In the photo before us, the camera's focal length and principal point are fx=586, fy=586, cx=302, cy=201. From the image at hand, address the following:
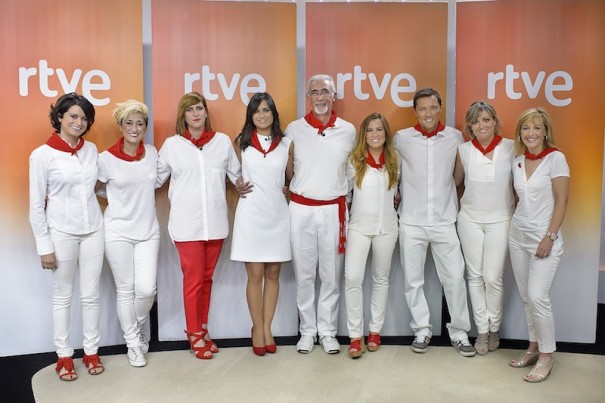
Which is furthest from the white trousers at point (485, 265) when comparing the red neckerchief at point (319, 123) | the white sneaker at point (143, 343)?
the white sneaker at point (143, 343)

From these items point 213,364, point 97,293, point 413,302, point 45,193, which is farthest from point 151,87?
point 413,302

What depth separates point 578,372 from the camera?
3971 mm

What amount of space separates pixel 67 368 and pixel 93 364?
17 centimetres

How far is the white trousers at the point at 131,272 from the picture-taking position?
3.94m

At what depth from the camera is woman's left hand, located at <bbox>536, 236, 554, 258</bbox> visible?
12.1 feet


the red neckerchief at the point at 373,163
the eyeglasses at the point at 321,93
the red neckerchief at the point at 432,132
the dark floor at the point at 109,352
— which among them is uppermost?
the eyeglasses at the point at 321,93

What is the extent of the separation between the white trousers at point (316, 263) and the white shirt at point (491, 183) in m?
0.98

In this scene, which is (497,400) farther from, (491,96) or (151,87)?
(151,87)

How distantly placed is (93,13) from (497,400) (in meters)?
3.76

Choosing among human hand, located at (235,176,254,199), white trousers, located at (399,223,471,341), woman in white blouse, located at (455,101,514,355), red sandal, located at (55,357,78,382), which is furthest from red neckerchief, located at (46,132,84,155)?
woman in white blouse, located at (455,101,514,355)

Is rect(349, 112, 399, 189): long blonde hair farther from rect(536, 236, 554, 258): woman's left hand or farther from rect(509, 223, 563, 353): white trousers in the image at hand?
rect(536, 236, 554, 258): woman's left hand

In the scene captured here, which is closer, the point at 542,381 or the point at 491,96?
the point at 542,381

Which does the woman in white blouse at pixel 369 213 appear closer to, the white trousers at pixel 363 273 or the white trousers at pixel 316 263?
the white trousers at pixel 363 273

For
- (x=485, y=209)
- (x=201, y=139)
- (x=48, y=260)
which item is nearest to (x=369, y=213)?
(x=485, y=209)
